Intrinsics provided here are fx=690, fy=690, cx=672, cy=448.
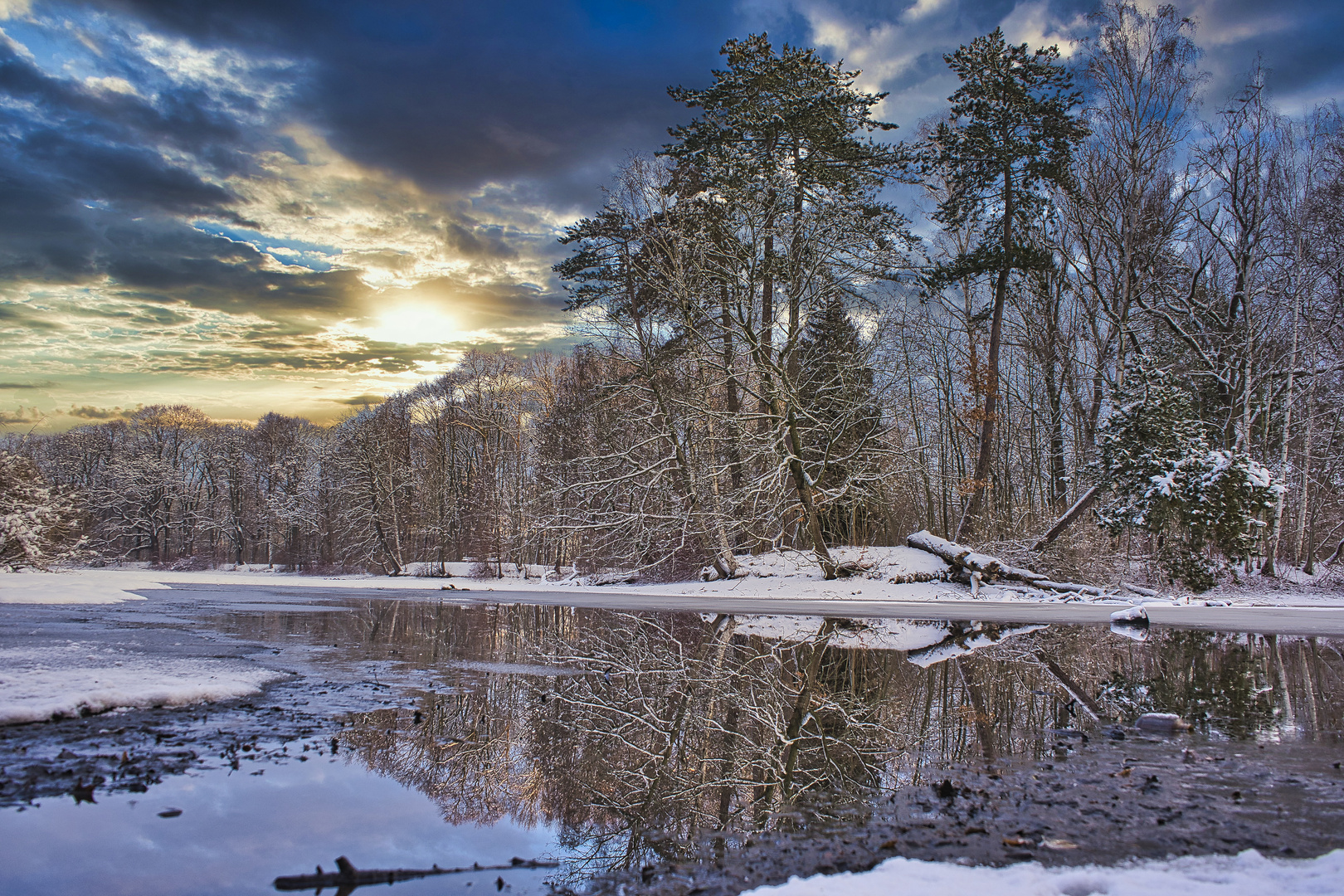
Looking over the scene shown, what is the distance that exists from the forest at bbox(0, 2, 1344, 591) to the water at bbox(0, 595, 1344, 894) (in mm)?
10357

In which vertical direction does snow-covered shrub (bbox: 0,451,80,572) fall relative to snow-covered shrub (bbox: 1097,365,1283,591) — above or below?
below

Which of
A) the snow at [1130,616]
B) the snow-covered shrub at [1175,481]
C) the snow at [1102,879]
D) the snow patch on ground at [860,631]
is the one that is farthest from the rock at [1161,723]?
the snow-covered shrub at [1175,481]

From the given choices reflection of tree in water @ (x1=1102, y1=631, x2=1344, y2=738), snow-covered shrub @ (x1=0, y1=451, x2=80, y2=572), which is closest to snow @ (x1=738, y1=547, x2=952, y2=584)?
reflection of tree in water @ (x1=1102, y1=631, x2=1344, y2=738)

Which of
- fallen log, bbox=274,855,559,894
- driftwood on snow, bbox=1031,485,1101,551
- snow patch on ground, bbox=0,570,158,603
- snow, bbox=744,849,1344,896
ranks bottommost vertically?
snow patch on ground, bbox=0,570,158,603

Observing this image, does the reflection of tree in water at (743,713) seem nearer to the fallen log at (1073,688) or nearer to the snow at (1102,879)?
the fallen log at (1073,688)

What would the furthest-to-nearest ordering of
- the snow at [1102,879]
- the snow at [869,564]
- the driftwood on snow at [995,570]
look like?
1. the snow at [869,564]
2. the driftwood on snow at [995,570]
3. the snow at [1102,879]

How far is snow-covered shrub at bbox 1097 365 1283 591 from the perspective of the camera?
59.6 feet

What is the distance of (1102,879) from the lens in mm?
2637

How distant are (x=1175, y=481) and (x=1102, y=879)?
19952 millimetres

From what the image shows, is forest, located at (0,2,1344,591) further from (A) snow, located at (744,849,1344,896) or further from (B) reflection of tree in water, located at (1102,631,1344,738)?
(A) snow, located at (744,849,1344,896)

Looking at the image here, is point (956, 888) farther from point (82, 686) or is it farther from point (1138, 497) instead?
point (1138, 497)

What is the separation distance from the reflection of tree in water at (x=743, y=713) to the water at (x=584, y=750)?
3 centimetres

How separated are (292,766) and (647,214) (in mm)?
20744

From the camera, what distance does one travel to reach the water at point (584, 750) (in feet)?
9.98
